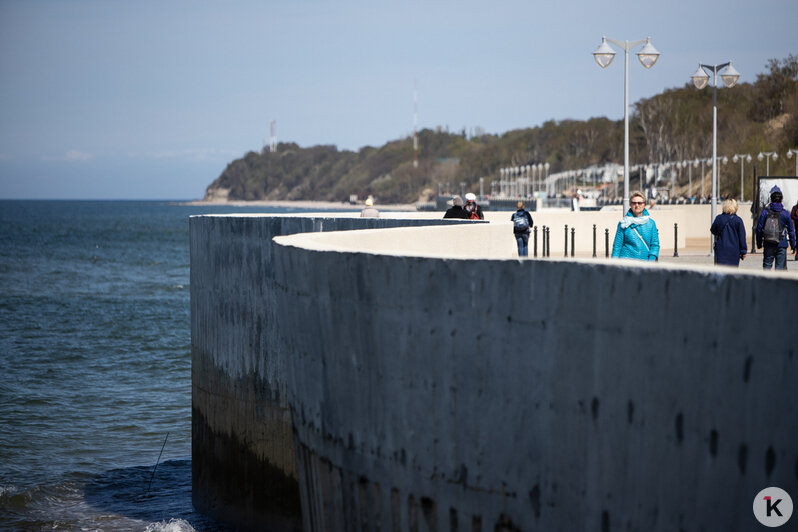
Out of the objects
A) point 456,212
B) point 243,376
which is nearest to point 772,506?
point 243,376

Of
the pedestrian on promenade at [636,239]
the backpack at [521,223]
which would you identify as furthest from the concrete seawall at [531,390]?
the backpack at [521,223]

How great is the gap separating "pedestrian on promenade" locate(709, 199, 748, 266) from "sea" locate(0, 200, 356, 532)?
7766 millimetres

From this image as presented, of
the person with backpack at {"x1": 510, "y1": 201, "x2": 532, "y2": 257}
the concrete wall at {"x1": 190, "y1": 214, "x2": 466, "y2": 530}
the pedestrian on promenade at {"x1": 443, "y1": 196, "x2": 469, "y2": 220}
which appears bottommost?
the concrete wall at {"x1": 190, "y1": 214, "x2": 466, "y2": 530}

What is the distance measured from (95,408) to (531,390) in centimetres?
1945

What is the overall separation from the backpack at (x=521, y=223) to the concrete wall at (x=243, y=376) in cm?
807

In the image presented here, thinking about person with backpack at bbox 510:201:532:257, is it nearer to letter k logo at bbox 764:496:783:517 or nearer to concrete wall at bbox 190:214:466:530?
concrete wall at bbox 190:214:466:530

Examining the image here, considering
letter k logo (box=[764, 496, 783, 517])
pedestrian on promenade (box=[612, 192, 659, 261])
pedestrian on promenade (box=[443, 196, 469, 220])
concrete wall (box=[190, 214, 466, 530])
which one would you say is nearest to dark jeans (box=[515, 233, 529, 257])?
pedestrian on promenade (box=[443, 196, 469, 220])

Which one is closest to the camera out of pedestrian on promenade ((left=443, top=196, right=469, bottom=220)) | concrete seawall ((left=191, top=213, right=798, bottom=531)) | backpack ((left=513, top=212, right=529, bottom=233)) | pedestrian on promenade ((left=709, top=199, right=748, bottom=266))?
concrete seawall ((left=191, top=213, right=798, bottom=531))

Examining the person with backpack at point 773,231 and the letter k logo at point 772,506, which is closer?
the letter k logo at point 772,506

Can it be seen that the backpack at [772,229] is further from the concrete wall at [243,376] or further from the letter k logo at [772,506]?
the letter k logo at [772,506]

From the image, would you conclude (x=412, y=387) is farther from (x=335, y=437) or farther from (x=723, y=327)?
(x=723, y=327)

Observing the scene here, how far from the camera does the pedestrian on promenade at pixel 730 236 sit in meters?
13.6

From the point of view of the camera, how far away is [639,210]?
10969 millimetres

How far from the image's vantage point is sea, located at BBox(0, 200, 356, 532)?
15551mm
